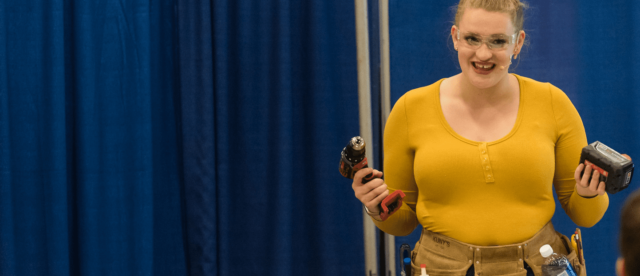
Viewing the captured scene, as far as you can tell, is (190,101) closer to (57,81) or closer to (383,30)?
(57,81)

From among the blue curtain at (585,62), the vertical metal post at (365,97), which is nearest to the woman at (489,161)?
the vertical metal post at (365,97)

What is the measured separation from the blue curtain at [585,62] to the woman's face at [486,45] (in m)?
0.82

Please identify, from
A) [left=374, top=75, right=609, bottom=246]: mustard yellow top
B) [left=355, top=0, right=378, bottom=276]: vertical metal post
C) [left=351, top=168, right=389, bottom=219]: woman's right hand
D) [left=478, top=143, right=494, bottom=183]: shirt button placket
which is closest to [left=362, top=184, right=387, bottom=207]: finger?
[left=351, top=168, right=389, bottom=219]: woman's right hand

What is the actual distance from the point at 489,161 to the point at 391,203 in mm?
243

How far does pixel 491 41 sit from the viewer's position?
1212 millimetres

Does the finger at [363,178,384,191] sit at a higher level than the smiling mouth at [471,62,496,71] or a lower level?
lower

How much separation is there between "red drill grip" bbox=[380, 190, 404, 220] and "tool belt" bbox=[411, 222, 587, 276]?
0.39 ft

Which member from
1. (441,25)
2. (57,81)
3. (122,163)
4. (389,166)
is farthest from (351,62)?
(57,81)

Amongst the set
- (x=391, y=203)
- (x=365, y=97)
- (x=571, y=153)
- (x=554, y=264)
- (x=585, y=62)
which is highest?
(x=585, y=62)

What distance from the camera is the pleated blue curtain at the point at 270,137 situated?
2004mm

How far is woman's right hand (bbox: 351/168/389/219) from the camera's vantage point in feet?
3.92

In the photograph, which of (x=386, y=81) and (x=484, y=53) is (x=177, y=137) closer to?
(x=386, y=81)

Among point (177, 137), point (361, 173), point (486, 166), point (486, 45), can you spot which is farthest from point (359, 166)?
point (177, 137)

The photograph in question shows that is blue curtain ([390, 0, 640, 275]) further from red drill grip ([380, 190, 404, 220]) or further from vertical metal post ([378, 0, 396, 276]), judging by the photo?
red drill grip ([380, 190, 404, 220])
